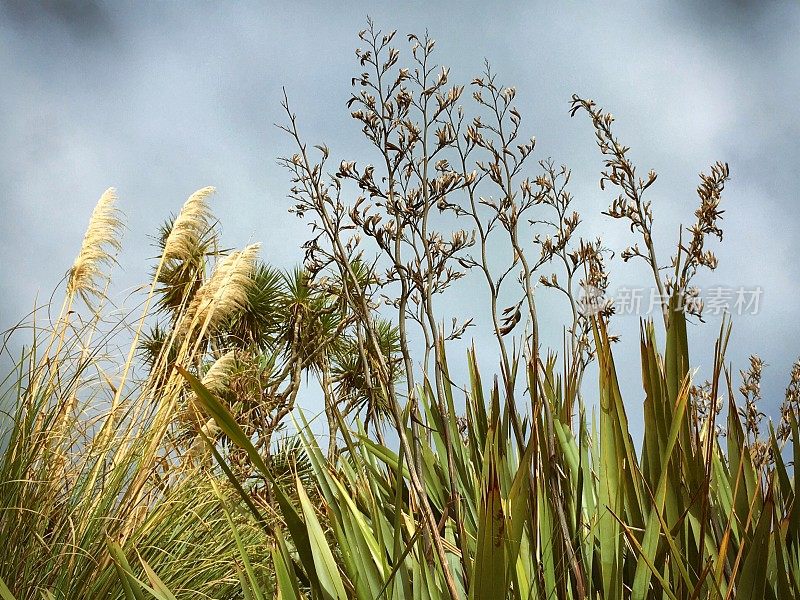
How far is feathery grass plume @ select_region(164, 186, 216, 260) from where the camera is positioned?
3.77m

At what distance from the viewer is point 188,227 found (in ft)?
12.8

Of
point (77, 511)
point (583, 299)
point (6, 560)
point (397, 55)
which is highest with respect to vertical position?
point (397, 55)

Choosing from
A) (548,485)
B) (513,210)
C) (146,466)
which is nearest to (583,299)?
(513,210)

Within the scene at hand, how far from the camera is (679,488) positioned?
137cm

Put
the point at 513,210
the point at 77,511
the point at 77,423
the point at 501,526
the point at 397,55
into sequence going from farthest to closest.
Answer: the point at 77,423
the point at 77,511
the point at 397,55
the point at 513,210
the point at 501,526

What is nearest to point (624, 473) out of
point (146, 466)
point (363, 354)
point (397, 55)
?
point (363, 354)

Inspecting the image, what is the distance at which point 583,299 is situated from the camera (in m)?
1.88

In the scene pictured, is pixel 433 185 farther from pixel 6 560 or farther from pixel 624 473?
pixel 6 560

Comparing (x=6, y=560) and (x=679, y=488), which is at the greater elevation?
(x=679, y=488)

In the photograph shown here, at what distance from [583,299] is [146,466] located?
6.56 ft

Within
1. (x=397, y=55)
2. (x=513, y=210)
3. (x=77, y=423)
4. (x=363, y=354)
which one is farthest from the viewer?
(x=77, y=423)

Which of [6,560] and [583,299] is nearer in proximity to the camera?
[583,299]

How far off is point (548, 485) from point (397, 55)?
1.29 meters

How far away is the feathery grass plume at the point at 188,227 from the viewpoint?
149 inches
